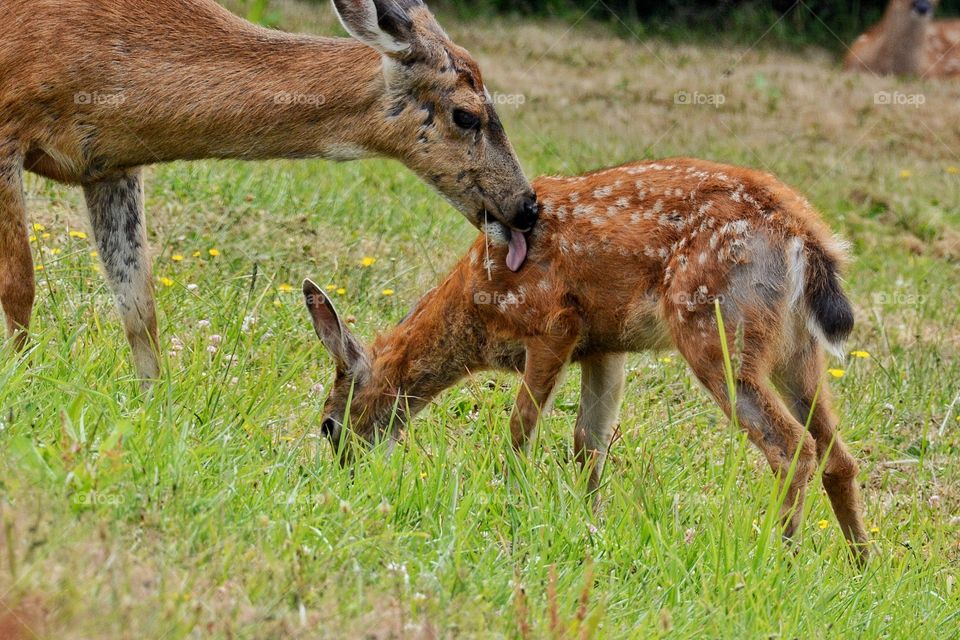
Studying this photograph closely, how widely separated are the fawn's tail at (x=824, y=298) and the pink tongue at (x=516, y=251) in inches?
44.2

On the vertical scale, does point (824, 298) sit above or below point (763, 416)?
above

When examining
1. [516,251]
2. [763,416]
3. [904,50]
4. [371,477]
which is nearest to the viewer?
[371,477]

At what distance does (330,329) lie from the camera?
580cm

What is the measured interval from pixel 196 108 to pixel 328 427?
133cm

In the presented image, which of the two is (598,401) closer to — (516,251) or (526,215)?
(516,251)

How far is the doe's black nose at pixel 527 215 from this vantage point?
566 centimetres

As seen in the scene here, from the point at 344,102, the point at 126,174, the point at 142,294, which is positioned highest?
the point at 344,102

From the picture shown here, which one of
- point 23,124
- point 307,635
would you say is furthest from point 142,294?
point 307,635

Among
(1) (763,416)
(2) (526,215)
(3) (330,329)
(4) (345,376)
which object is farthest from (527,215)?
(1) (763,416)

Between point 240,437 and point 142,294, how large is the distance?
1.33m

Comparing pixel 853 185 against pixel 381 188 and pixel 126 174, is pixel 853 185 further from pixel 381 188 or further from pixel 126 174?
pixel 126 174

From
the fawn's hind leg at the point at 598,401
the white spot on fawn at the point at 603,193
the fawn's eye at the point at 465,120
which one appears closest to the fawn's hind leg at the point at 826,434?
the fawn's hind leg at the point at 598,401

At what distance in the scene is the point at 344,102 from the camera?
18.1ft

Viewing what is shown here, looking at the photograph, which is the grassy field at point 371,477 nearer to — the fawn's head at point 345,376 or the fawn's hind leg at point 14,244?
the fawn's head at point 345,376
